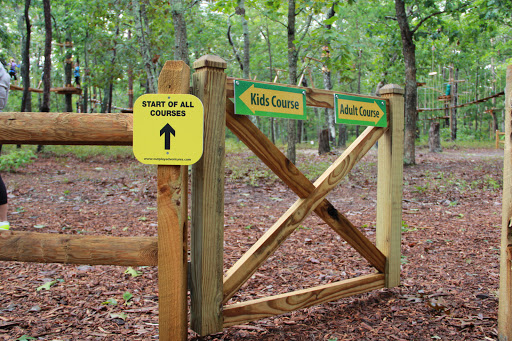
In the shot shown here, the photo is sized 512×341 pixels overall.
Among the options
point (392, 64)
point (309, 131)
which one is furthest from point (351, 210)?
point (309, 131)

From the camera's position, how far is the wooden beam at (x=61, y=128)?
202 cm

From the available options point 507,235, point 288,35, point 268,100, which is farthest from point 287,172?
point 288,35

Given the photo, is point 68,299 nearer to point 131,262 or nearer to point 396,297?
point 131,262

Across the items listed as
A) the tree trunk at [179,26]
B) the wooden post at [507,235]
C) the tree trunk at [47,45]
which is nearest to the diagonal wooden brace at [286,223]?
the wooden post at [507,235]

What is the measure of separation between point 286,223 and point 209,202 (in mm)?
638

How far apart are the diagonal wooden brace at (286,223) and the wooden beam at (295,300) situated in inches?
5.6

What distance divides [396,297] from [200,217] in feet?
6.32

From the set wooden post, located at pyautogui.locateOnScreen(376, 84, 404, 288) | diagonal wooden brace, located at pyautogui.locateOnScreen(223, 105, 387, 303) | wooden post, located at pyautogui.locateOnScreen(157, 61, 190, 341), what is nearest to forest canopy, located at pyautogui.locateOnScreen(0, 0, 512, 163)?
wooden post, located at pyautogui.locateOnScreen(376, 84, 404, 288)

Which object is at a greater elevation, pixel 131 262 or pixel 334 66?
pixel 334 66

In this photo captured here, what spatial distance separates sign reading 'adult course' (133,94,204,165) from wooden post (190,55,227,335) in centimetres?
24

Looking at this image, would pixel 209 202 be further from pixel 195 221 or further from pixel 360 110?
pixel 360 110

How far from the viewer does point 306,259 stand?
4.23 m

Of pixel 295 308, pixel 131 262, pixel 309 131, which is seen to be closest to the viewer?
pixel 131 262

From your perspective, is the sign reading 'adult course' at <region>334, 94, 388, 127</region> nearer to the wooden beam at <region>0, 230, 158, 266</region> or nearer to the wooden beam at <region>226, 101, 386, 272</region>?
the wooden beam at <region>226, 101, 386, 272</region>
